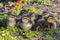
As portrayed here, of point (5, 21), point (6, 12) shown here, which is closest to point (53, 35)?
point (5, 21)

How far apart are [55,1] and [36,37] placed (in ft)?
10.6

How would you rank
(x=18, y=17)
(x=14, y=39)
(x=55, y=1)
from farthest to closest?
(x=55, y=1) → (x=18, y=17) → (x=14, y=39)

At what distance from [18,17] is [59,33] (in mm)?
1154

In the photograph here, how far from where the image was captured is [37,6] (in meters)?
8.76

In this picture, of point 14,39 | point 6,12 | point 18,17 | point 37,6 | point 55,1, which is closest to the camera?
point 14,39

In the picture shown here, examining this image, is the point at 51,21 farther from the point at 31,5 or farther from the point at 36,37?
the point at 31,5

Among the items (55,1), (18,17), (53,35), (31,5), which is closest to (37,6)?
(31,5)

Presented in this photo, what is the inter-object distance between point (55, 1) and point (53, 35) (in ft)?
10.2

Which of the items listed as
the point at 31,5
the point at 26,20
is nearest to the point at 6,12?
the point at 31,5

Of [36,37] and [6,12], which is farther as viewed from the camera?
[6,12]

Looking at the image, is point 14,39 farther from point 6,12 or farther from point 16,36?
point 6,12

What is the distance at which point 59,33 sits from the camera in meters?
6.54

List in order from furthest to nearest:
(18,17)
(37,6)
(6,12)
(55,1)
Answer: (55,1)
(37,6)
(6,12)
(18,17)

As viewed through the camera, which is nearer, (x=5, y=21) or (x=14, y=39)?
(x=14, y=39)
